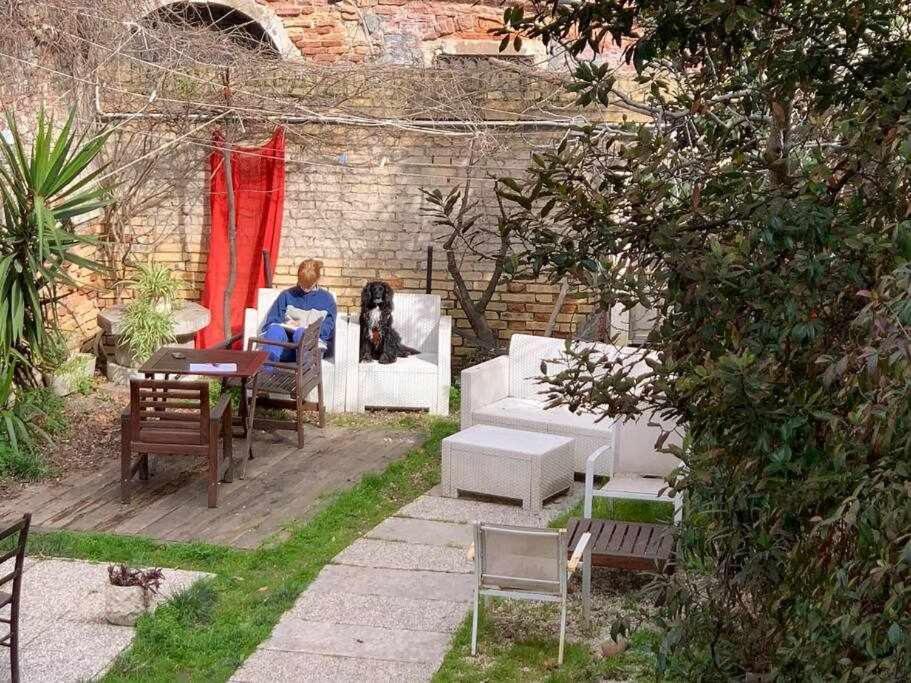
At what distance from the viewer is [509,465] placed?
7516 millimetres

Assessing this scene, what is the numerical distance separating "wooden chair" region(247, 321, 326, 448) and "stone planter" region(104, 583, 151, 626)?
2.39m

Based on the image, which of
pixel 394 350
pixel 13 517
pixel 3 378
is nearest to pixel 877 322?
pixel 13 517

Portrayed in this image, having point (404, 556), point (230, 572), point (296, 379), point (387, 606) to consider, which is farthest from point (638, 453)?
point (296, 379)

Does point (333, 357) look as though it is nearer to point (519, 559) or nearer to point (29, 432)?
point (29, 432)

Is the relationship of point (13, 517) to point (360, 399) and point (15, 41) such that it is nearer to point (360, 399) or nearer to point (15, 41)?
point (360, 399)

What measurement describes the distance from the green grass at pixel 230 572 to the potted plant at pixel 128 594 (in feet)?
0.24

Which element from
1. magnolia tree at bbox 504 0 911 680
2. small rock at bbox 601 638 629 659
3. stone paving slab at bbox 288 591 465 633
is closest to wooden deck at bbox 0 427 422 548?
stone paving slab at bbox 288 591 465 633

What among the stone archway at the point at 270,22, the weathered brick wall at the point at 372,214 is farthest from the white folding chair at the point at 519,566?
the stone archway at the point at 270,22

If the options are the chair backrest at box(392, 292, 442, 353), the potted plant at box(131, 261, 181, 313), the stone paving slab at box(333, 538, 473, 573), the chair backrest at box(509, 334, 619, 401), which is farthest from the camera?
the potted plant at box(131, 261, 181, 313)

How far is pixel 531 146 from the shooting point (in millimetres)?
10031

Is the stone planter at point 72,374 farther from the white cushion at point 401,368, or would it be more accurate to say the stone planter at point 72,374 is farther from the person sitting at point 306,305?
the white cushion at point 401,368

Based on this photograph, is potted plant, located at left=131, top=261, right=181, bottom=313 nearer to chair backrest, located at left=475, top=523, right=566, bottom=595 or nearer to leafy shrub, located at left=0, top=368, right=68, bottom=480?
leafy shrub, located at left=0, top=368, right=68, bottom=480

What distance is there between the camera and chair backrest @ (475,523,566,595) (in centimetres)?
541

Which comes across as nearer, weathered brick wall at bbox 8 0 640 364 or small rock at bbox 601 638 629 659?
A: small rock at bbox 601 638 629 659
